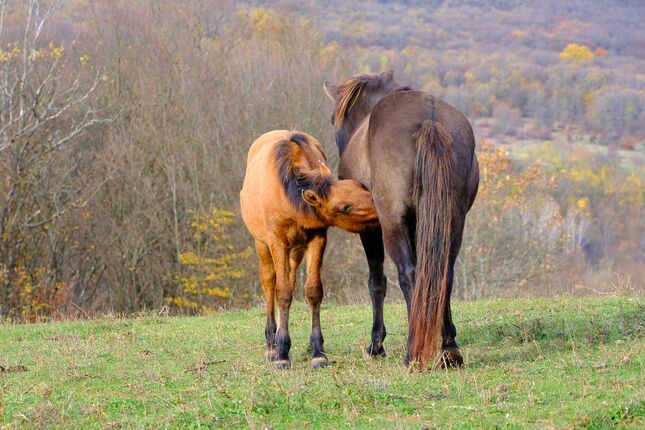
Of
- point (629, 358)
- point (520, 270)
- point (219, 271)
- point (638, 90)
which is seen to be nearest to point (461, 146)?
point (629, 358)

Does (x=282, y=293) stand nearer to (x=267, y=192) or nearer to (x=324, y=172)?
(x=267, y=192)

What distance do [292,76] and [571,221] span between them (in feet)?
80.7

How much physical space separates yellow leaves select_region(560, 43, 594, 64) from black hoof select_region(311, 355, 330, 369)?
109249 mm

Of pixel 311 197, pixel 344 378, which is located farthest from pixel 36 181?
pixel 344 378

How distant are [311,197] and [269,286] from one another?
54.4 inches

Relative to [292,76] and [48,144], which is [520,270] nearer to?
[292,76]

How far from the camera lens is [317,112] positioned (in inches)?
1222

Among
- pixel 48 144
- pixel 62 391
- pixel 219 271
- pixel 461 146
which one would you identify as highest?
pixel 461 146

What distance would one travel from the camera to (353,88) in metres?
8.82

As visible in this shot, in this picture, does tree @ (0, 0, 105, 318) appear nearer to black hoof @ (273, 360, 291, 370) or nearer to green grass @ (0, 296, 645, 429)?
green grass @ (0, 296, 645, 429)

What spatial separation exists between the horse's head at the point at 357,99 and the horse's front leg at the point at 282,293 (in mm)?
1467

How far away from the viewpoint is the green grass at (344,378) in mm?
5371

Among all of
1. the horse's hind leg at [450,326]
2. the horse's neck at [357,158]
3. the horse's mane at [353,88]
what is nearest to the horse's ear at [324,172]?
the horse's neck at [357,158]

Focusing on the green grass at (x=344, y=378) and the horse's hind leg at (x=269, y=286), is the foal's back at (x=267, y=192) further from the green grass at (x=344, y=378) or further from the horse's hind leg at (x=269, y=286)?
the green grass at (x=344, y=378)
